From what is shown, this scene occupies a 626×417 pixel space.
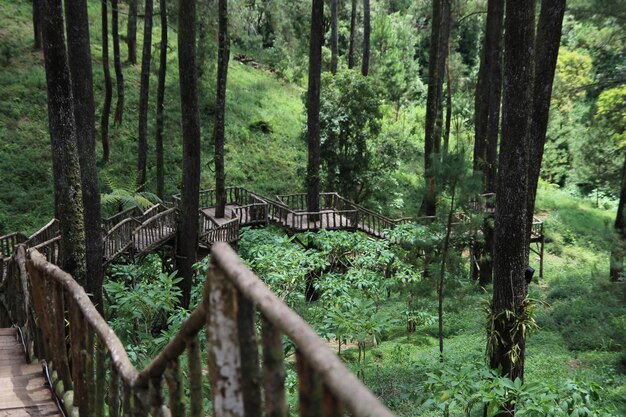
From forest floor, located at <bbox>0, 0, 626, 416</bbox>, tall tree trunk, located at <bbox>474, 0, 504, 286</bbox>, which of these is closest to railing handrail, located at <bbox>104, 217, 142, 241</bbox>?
forest floor, located at <bbox>0, 0, 626, 416</bbox>

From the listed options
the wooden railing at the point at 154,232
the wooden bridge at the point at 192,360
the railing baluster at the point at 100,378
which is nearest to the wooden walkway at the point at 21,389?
the wooden bridge at the point at 192,360

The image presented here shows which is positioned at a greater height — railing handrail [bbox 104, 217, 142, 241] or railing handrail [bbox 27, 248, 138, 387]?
railing handrail [bbox 27, 248, 138, 387]

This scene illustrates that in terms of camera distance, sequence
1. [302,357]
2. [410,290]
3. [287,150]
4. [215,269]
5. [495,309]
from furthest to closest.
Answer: [287,150], [410,290], [495,309], [215,269], [302,357]

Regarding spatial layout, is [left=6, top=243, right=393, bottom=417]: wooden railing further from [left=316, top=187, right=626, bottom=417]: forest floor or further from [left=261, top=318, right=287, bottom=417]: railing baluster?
[left=316, top=187, right=626, bottom=417]: forest floor

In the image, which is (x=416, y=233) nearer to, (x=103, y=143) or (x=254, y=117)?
(x=103, y=143)

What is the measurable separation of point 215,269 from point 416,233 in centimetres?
1280

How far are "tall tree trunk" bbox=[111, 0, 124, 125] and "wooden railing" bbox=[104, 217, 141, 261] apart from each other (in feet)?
41.0

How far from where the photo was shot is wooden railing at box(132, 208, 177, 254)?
52.6ft

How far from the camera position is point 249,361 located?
199 cm

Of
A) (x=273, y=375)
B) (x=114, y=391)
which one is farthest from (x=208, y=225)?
(x=273, y=375)

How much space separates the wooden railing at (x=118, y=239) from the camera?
14.5 metres

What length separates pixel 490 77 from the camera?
19.4 m

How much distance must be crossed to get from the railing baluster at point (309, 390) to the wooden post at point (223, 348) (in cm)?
42

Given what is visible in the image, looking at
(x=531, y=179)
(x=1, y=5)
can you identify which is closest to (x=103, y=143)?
(x=1, y=5)
